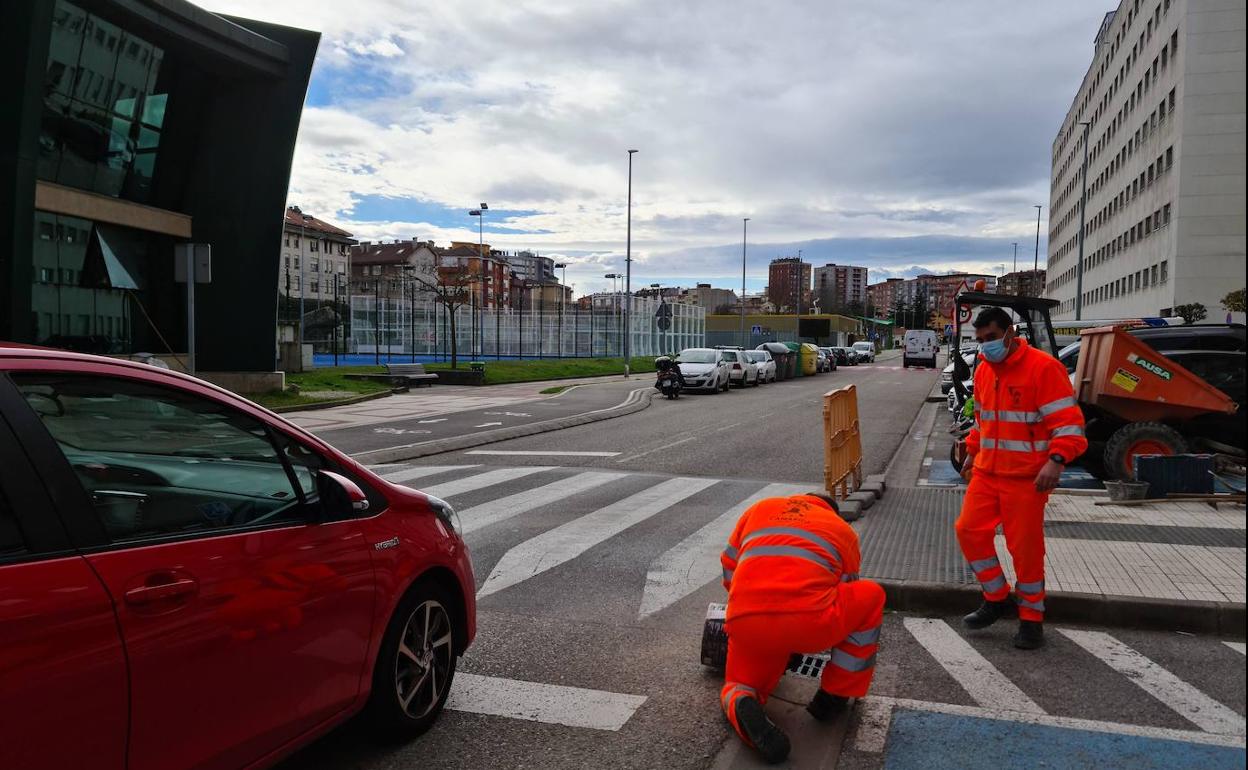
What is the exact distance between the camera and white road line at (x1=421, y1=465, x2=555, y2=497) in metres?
9.99

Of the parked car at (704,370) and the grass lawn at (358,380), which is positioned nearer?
the grass lawn at (358,380)

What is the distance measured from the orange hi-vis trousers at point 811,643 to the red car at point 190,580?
1.30 m

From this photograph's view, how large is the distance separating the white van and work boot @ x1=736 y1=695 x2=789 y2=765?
55026 mm

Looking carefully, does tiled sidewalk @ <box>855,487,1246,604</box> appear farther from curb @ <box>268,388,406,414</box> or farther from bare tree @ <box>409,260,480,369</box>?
bare tree @ <box>409,260,480,369</box>

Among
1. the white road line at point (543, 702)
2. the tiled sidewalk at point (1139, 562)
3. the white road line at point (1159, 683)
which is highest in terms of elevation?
the tiled sidewalk at point (1139, 562)

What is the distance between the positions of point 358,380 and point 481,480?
63.8 ft

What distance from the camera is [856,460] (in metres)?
9.66

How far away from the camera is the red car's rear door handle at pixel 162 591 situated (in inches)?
97.8

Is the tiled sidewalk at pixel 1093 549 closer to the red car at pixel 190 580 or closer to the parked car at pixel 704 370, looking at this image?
the red car at pixel 190 580

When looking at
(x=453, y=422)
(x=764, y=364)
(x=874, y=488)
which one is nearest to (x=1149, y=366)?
(x=874, y=488)

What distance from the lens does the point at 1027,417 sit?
4891mm

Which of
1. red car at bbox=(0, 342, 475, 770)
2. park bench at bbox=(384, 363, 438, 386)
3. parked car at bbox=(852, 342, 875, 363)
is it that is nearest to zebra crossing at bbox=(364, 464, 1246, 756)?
red car at bbox=(0, 342, 475, 770)

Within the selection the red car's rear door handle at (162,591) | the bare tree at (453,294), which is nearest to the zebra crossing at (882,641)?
the red car's rear door handle at (162,591)

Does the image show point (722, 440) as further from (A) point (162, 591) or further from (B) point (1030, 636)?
(A) point (162, 591)
